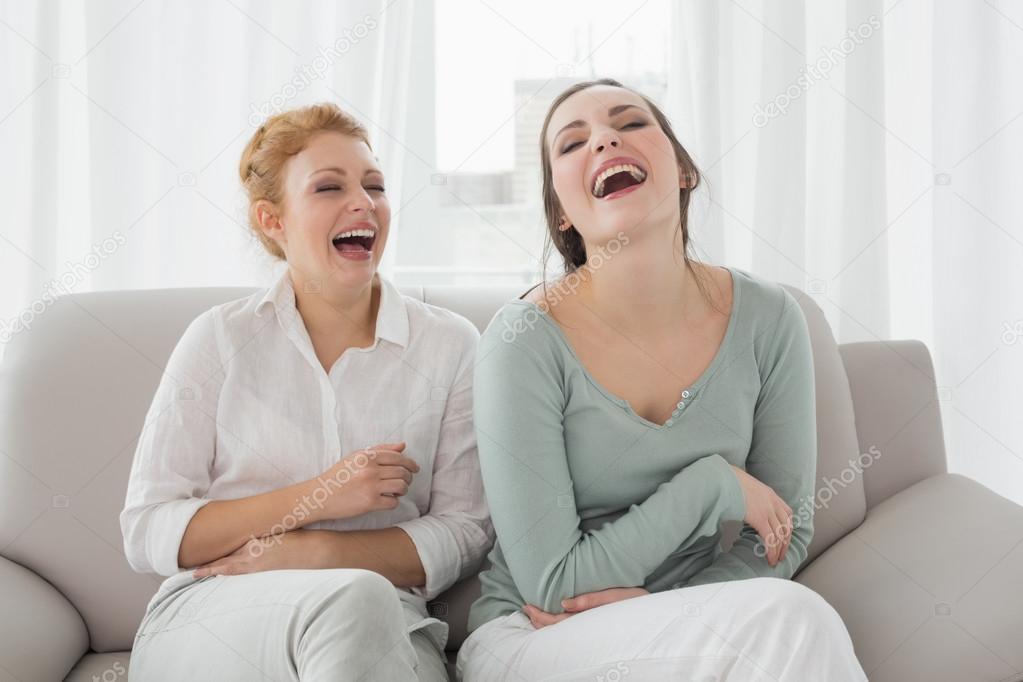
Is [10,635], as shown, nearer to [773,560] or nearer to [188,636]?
[188,636]

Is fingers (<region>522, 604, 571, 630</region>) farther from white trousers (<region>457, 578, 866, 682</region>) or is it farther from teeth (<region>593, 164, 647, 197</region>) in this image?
teeth (<region>593, 164, 647, 197</region>)

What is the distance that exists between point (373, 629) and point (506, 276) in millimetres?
1468

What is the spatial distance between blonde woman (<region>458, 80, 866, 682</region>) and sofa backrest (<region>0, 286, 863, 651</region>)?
8.0 inches

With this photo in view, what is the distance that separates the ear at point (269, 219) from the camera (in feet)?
4.97

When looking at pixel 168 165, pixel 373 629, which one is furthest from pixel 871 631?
pixel 168 165

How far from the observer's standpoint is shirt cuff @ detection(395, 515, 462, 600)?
1.40 metres

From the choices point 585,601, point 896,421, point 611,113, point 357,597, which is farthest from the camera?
point 896,421

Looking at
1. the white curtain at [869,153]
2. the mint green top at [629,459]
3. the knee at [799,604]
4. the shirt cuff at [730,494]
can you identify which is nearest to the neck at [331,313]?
the mint green top at [629,459]

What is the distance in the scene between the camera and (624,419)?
1398 millimetres

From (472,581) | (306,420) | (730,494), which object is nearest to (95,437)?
(306,420)

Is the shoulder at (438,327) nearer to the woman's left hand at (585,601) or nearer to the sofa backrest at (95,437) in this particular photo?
the sofa backrest at (95,437)

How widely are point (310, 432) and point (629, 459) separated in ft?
1.47

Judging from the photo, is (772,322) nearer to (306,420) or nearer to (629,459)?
(629,459)

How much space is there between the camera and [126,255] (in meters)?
2.28
